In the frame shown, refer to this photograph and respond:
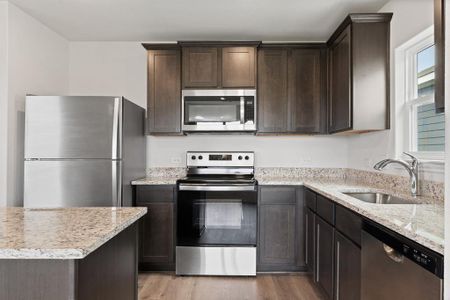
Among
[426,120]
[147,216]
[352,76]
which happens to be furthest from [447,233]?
[147,216]

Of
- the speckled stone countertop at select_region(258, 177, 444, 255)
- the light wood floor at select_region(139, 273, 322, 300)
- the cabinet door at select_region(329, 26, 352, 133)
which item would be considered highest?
the cabinet door at select_region(329, 26, 352, 133)

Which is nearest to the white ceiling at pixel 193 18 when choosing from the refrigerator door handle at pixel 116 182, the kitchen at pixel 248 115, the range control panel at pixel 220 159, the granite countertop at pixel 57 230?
the kitchen at pixel 248 115

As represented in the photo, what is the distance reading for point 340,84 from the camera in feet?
9.39

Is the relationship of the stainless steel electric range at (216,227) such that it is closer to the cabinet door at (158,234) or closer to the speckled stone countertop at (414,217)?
the cabinet door at (158,234)

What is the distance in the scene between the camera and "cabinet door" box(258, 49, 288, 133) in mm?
3309

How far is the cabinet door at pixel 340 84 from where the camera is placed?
8.68ft

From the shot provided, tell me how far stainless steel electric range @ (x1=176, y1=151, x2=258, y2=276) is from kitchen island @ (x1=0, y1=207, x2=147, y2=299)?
62.8 inches

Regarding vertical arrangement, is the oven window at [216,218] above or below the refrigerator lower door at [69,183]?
below

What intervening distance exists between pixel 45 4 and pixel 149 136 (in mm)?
1629

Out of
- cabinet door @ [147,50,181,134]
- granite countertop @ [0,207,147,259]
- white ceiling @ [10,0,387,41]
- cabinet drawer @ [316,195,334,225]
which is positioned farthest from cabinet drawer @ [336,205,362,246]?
cabinet door @ [147,50,181,134]

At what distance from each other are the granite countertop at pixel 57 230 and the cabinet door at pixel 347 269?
1271 millimetres

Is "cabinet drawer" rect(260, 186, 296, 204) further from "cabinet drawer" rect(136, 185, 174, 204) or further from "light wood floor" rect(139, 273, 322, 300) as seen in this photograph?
"cabinet drawer" rect(136, 185, 174, 204)

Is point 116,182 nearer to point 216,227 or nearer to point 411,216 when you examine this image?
point 216,227

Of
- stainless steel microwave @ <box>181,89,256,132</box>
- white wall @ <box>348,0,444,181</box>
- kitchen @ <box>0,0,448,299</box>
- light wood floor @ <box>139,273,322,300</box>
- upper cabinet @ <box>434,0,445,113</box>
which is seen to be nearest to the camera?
upper cabinet @ <box>434,0,445,113</box>
